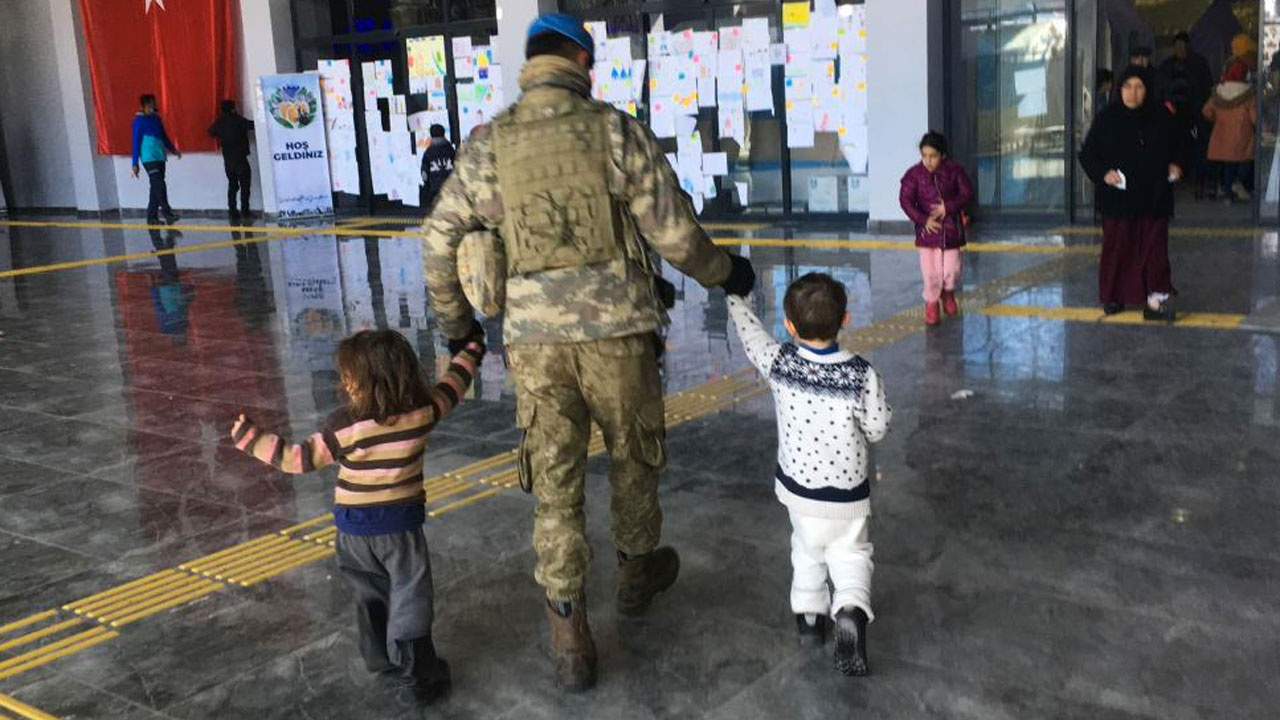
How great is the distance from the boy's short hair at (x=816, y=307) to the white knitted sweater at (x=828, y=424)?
7 centimetres

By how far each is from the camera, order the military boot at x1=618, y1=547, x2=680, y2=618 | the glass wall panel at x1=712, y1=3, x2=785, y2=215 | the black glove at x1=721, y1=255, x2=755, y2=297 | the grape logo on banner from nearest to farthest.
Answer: the black glove at x1=721, y1=255, x2=755, y2=297 < the military boot at x1=618, y1=547, x2=680, y2=618 < the glass wall panel at x1=712, y1=3, x2=785, y2=215 < the grape logo on banner

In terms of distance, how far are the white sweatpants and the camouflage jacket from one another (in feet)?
2.42

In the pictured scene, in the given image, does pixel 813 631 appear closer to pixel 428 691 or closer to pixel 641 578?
pixel 641 578

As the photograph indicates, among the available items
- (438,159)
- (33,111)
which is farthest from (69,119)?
(438,159)

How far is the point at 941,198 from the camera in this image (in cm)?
810

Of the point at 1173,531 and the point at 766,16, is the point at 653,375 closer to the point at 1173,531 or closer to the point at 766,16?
the point at 1173,531

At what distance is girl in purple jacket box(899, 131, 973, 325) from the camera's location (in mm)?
8047

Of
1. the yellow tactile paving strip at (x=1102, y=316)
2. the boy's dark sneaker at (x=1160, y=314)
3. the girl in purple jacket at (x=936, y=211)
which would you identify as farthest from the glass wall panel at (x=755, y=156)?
the boy's dark sneaker at (x=1160, y=314)

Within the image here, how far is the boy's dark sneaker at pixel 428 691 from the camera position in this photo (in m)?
3.48

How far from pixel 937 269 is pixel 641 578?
15.9 feet

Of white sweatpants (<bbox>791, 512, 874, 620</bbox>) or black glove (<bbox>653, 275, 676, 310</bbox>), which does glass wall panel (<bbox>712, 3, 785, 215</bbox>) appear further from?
white sweatpants (<bbox>791, 512, 874, 620</bbox>)

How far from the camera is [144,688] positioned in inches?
144

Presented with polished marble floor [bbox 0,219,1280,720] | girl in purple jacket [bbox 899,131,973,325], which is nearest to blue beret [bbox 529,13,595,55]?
polished marble floor [bbox 0,219,1280,720]

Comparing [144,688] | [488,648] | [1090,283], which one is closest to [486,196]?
[488,648]
